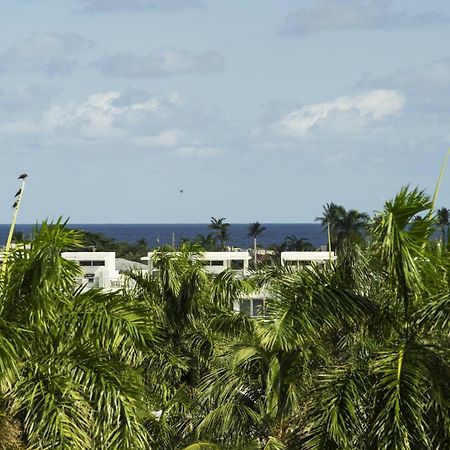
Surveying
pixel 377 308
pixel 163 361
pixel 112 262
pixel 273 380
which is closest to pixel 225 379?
pixel 273 380

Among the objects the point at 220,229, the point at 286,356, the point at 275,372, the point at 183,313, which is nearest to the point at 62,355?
the point at 275,372

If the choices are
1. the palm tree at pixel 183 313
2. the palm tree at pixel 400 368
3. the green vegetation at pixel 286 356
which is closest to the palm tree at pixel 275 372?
the green vegetation at pixel 286 356

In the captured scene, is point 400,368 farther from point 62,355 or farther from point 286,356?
point 62,355

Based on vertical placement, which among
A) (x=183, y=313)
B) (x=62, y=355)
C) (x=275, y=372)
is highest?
(x=183, y=313)

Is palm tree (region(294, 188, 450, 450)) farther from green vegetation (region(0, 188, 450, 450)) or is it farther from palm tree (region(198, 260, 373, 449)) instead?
palm tree (region(198, 260, 373, 449))

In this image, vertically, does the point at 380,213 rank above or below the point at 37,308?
Result: above

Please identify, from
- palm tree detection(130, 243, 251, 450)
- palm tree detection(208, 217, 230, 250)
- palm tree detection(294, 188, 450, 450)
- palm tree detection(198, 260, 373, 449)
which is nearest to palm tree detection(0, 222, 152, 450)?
palm tree detection(198, 260, 373, 449)

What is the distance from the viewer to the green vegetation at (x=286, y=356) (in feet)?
44.7

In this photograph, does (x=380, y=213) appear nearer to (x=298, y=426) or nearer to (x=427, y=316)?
(x=427, y=316)

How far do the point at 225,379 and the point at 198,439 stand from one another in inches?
52.5

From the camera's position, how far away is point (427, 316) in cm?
1395

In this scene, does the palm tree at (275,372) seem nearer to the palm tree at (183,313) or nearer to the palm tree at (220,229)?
the palm tree at (183,313)

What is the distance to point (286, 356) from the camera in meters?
15.7

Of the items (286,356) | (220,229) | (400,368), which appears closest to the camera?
(400,368)
